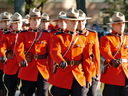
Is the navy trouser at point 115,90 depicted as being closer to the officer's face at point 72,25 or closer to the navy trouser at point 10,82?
the officer's face at point 72,25

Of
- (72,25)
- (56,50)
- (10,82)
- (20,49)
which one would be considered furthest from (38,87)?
(72,25)

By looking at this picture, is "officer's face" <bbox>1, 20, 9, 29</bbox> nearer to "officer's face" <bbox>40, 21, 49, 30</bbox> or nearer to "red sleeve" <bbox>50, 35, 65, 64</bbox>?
"officer's face" <bbox>40, 21, 49, 30</bbox>

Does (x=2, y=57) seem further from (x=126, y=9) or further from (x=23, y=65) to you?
(x=126, y=9)

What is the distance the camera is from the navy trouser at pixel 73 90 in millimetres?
5141

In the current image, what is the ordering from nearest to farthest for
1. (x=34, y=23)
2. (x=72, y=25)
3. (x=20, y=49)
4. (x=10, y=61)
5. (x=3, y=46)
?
(x=72, y=25)
(x=20, y=49)
(x=34, y=23)
(x=3, y=46)
(x=10, y=61)

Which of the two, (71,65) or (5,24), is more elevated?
(5,24)

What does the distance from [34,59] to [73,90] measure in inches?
55.7

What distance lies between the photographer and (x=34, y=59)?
6332mm

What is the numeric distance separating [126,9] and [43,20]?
1316 cm

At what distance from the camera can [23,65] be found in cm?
591

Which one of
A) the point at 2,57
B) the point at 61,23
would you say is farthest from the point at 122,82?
the point at 61,23

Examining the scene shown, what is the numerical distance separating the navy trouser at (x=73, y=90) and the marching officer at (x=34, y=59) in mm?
978

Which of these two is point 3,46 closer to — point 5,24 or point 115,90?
point 5,24

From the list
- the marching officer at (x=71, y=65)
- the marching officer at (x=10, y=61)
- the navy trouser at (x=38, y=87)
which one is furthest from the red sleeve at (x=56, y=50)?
the marching officer at (x=10, y=61)
